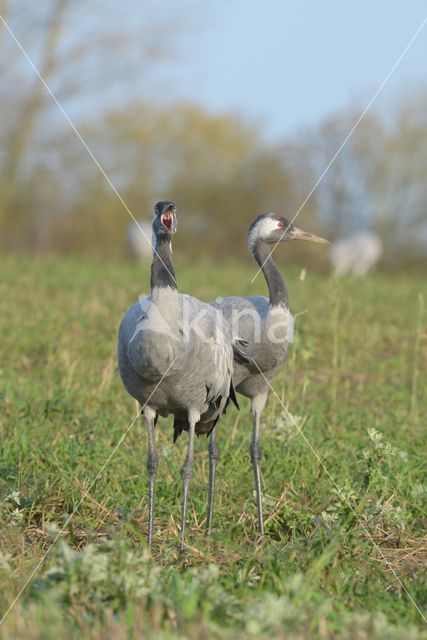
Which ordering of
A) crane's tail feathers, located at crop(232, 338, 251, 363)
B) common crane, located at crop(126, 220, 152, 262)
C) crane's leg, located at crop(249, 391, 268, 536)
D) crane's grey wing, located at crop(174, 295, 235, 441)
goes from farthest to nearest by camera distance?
common crane, located at crop(126, 220, 152, 262)
crane's tail feathers, located at crop(232, 338, 251, 363)
crane's leg, located at crop(249, 391, 268, 536)
crane's grey wing, located at crop(174, 295, 235, 441)

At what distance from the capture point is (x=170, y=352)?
4285 millimetres

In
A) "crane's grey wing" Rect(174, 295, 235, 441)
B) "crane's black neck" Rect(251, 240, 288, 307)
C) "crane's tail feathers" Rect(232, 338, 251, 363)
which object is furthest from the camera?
"crane's black neck" Rect(251, 240, 288, 307)

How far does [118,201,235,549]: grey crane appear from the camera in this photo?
4.29 m

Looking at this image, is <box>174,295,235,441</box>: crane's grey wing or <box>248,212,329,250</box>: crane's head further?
<box>248,212,329,250</box>: crane's head

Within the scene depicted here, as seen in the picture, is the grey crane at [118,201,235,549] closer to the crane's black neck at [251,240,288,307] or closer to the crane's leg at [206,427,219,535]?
the crane's leg at [206,427,219,535]

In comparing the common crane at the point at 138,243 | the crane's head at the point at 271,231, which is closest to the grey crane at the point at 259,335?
the crane's head at the point at 271,231

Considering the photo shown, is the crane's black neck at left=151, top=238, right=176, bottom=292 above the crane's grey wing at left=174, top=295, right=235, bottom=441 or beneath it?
above

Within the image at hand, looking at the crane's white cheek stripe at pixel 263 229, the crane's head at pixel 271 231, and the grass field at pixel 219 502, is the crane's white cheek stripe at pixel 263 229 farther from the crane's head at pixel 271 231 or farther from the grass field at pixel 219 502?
the grass field at pixel 219 502

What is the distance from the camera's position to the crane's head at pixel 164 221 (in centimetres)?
434

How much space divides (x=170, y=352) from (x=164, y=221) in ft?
1.92

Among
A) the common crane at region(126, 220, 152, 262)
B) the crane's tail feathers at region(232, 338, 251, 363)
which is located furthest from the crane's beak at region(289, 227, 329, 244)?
the common crane at region(126, 220, 152, 262)

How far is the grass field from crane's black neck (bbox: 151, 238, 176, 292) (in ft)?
3.43

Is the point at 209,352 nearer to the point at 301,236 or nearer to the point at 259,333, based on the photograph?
the point at 259,333

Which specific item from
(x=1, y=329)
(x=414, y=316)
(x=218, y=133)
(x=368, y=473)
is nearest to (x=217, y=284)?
(x=414, y=316)
